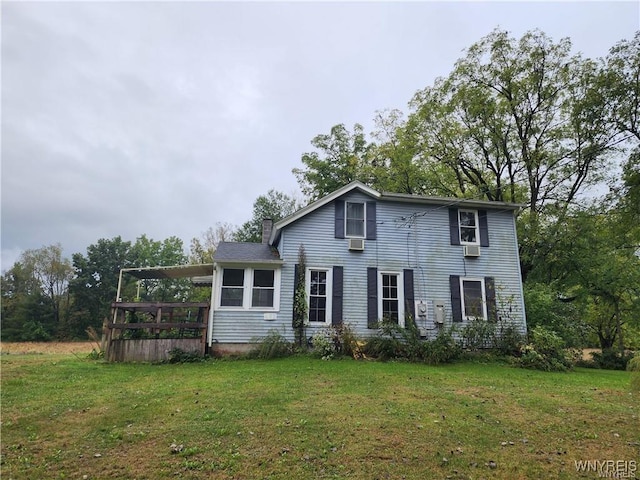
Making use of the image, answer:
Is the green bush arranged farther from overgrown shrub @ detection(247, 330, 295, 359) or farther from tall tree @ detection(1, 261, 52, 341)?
tall tree @ detection(1, 261, 52, 341)

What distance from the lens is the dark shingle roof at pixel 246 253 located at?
38.8 ft

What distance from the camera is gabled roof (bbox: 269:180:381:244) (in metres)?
12.5

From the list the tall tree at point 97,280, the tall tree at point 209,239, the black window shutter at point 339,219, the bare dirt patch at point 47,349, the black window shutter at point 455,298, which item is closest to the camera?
the black window shutter at point 455,298

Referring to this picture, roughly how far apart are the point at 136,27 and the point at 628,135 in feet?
60.4

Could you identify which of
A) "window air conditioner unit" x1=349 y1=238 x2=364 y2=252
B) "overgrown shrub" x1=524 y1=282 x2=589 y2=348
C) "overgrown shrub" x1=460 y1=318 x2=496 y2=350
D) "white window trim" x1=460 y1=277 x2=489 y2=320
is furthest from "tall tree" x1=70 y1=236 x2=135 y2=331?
"overgrown shrub" x1=524 y1=282 x2=589 y2=348

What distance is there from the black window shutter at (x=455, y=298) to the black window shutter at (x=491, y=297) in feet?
3.38

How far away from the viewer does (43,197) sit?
20.2 metres

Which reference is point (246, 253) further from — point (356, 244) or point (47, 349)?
point (47, 349)

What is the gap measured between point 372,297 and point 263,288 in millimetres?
3752

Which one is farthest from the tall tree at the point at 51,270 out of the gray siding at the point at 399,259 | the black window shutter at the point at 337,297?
the black window shutter at the point at 337,297

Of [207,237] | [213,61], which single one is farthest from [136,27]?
[207,237]

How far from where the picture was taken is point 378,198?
43.9 feet

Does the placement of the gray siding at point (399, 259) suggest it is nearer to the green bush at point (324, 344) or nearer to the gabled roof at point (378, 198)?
the gabled roof at point (378, 198)

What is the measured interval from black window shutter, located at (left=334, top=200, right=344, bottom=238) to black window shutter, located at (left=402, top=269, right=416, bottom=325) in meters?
2.68
